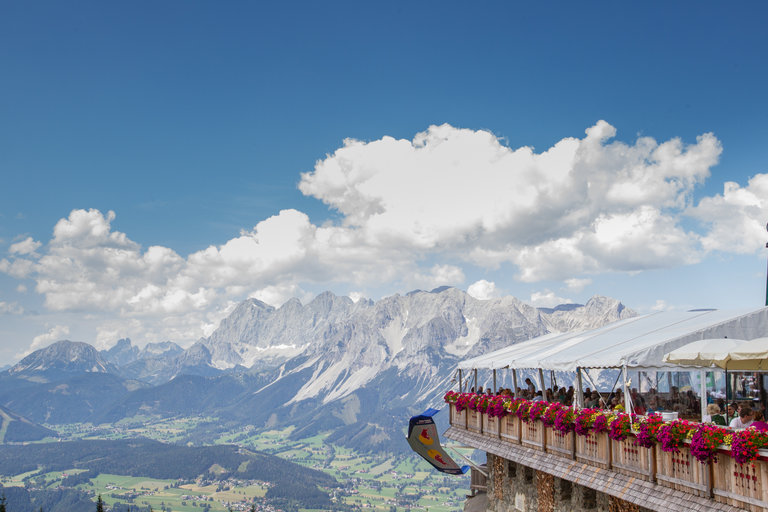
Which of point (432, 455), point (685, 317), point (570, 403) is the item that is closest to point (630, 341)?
point (685, 317)

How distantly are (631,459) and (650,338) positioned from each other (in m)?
5.34

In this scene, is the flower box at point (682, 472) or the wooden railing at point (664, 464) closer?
the wooden railing at point (664, 464)

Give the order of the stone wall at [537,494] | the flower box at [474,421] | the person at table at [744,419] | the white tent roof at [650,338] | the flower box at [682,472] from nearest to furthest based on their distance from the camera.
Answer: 1. the flower box at [682,472]
2. the person at table at [744,419]
3. the white tent roof at [650,338]
4. the stone wall at [537,494]
5. the flower box at [474,421]

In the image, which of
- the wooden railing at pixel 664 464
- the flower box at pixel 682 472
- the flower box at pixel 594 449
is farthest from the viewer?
the flower box at pixel 594 449

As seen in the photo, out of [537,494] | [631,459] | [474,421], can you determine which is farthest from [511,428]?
[631,459]

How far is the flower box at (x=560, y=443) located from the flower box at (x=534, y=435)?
0.60 ft

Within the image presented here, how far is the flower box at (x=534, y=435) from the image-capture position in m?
23.1

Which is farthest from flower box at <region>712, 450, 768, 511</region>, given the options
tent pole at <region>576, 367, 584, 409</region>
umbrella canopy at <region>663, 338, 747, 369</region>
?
tent pole at <region>576, 367, 584, 409</region>

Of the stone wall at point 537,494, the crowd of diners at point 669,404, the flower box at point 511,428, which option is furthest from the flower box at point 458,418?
the flower box at point 511,428

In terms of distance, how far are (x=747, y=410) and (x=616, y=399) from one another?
25.3 ft

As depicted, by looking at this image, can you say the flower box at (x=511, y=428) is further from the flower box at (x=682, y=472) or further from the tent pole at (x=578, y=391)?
the flower box at (x=682, y=472)

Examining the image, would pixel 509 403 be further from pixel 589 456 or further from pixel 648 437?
pixel 648 437

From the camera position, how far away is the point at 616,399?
23578 millimetres

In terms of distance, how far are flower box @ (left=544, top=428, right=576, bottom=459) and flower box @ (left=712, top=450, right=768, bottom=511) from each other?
6697 mm
